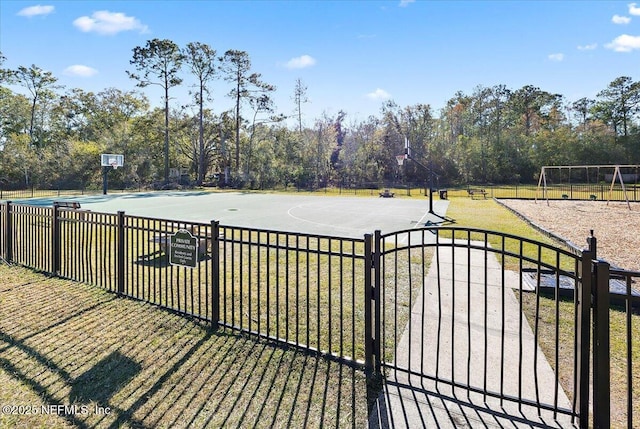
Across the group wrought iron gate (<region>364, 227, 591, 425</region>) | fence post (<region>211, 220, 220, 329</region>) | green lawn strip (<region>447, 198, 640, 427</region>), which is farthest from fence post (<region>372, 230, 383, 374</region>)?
fence post (<region>211, 220, 220, 329</region>)

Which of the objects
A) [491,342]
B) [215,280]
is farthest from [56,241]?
[491,342]

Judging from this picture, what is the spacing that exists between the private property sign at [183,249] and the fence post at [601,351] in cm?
371

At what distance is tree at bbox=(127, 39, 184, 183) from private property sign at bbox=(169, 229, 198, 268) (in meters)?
38.1

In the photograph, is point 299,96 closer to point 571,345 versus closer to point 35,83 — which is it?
point 35,83

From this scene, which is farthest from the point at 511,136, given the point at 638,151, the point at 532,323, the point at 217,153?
the point at 532,323

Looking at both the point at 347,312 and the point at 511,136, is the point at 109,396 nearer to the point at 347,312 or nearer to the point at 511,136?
the point at 347,312

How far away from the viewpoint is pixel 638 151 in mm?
42438

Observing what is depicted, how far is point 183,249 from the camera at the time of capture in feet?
13.7

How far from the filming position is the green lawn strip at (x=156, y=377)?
2.47m

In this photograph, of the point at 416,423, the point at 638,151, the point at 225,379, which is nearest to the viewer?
the point at 416,423

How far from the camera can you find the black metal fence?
232 centimetres

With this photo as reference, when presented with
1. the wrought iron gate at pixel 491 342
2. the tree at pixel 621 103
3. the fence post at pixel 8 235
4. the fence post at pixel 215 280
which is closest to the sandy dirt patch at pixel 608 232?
the wrought iron gate at pixel 491 342

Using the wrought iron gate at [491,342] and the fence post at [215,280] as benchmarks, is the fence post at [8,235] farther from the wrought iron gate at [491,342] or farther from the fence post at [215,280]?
the wrought iron gate at [491,342]

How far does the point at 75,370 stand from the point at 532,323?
4688mm
